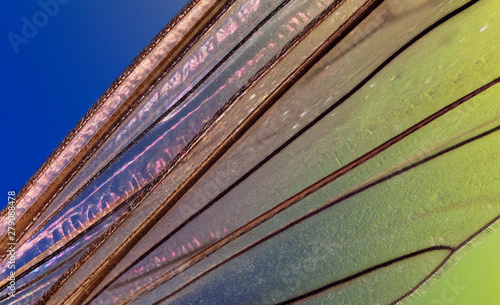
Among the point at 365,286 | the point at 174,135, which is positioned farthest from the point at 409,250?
the point at 174,135

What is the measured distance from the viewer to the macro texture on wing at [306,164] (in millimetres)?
691

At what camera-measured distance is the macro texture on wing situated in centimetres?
69

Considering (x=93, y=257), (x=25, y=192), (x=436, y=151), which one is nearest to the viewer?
(x=436, y=151)

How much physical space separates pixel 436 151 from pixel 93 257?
27.4 inches

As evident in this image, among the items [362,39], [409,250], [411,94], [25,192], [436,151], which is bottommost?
[409,250]

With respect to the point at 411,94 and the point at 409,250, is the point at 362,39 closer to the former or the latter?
the point at 411,94

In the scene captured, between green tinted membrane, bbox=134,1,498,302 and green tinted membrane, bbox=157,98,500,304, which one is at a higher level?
green tinted membrane, bbox=134,1,498,302

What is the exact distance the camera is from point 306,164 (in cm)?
73

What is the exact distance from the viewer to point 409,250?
2.37 ft

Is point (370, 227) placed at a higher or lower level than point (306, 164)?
lower

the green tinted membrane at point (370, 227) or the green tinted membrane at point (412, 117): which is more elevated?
the green tinted membrane at point (412, 117)

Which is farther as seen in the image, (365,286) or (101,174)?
(101,174)

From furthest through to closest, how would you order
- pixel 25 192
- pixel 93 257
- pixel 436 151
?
pixel 25 192 < pixel 93 257 < pixel 436 151

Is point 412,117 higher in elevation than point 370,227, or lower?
higher
